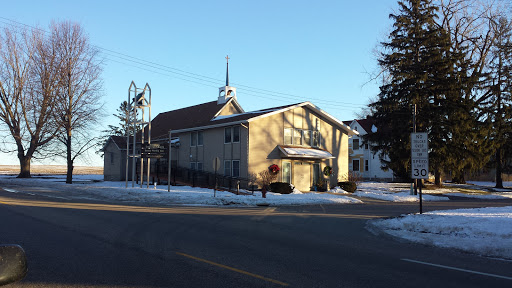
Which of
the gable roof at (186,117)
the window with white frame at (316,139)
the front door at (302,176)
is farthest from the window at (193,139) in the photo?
the window with white frame at (316,139)

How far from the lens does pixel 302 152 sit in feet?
102

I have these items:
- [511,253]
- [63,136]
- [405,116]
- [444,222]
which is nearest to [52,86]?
[63,136]

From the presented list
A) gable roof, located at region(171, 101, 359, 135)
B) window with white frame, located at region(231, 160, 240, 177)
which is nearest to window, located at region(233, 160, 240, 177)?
window with white frame, located at region(231, 160, 240, 177)

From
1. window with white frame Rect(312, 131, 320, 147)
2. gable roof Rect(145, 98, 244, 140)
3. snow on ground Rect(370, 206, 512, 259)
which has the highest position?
gable roof Rect(145, 98, 244, 140)

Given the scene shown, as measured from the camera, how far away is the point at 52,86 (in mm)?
40156

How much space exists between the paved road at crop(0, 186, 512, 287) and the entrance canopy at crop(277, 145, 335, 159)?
17.6 metres

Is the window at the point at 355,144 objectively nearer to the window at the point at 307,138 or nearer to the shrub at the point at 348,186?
the window at the point at 307,138

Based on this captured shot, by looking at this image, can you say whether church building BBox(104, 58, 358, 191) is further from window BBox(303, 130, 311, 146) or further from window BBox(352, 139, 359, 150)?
window BBox(352, 139, 359, 150)

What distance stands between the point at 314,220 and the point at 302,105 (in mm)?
19239

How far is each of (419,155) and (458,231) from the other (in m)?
4.23

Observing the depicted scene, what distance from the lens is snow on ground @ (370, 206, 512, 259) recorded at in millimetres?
9430

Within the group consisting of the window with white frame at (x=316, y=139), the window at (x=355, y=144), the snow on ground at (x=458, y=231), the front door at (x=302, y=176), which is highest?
the window at (x=355, y=144)

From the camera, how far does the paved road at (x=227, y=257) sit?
6230 mm

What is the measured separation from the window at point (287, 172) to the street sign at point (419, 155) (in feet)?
55.8
